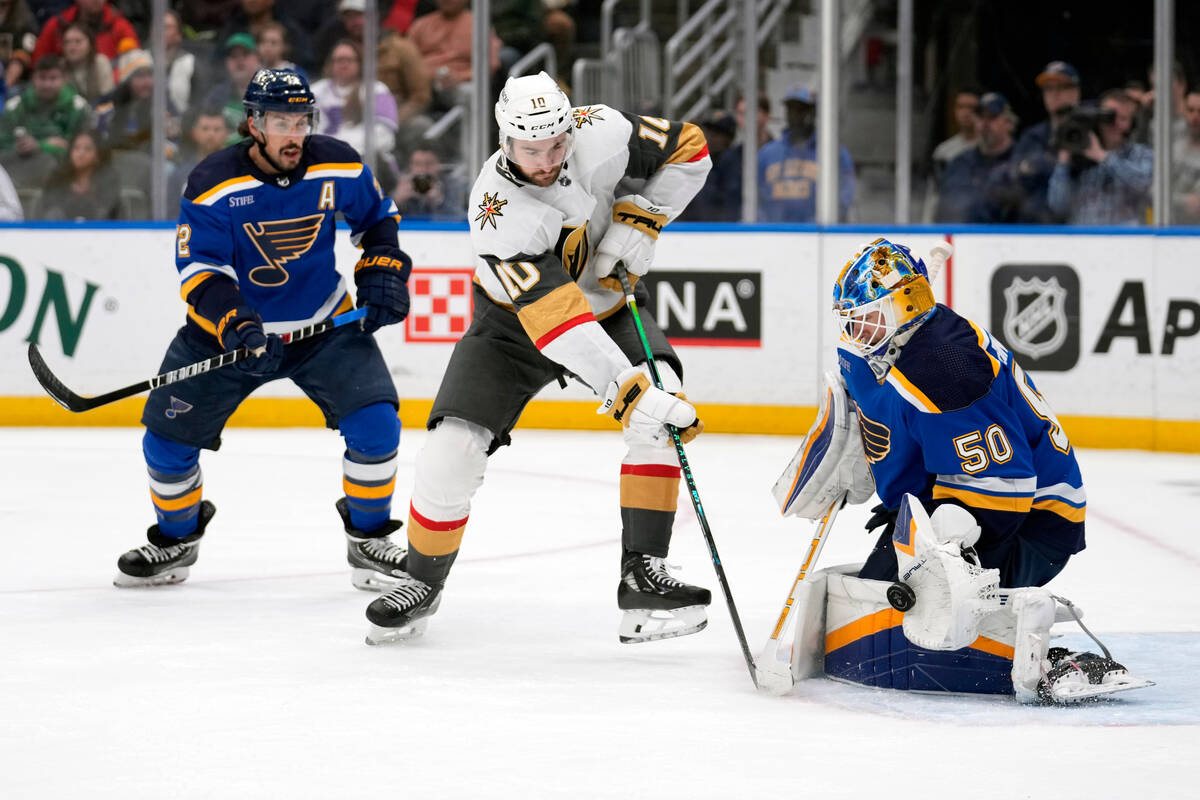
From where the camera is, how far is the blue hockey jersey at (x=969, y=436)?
103 inches

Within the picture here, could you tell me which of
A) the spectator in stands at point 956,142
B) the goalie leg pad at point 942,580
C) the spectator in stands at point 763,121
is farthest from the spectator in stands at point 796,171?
the goalie leg pad at point 942,580

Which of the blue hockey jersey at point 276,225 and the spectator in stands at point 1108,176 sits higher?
the spectator in stands at point 1108,176

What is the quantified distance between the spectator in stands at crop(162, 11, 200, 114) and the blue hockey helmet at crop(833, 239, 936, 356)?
5.19m

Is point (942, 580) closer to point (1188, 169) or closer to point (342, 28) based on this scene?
point (1188, 169)

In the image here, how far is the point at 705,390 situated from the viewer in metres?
6.76

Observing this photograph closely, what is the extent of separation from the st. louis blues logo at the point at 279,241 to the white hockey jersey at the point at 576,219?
62 cm

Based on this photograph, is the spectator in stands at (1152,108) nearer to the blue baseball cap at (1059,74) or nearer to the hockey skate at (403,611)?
the blue baseball cap at (1059,74)

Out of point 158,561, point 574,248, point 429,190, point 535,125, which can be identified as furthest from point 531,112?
point 429,190

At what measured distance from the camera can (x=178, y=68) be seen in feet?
23.8

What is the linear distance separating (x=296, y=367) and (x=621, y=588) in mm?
1059

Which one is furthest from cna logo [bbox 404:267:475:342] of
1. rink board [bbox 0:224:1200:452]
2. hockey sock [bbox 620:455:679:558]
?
hockey sock [bbox 620:455:679:558]

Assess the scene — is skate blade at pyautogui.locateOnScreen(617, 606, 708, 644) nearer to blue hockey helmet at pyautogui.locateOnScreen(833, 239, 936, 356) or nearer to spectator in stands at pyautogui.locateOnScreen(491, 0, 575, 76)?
blue hockey helmet at pyautogui.locateOnScreen(833, 239, 936, 356)

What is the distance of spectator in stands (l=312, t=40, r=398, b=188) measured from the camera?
23.8 ft

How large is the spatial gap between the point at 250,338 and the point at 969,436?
162cm
